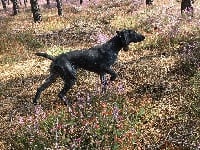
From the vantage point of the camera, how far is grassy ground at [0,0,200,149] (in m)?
7.63

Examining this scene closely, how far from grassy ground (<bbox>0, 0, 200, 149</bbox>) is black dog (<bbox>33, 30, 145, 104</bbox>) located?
45 centimetres

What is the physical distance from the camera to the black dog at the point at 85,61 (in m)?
9.82

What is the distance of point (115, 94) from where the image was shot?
367 inches

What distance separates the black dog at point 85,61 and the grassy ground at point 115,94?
451mm

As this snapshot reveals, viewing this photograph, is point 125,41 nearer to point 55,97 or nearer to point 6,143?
point 55,97

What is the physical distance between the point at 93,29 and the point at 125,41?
11.3m

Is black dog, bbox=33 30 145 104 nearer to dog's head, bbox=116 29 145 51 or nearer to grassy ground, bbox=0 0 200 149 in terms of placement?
dog's head, bbox=116 29 145 51

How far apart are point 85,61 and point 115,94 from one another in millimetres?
1298

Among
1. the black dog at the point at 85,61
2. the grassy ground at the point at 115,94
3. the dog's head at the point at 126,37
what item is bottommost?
the grassy ground at the point at 115,94

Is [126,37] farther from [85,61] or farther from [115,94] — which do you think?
[115,94]

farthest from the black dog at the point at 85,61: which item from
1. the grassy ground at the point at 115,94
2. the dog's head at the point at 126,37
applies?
the grassy ground at the point at 115,94

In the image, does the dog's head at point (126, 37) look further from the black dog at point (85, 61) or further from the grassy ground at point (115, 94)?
the grassy ground at point (115, 94)

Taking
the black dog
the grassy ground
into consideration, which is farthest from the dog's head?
the grassy ground

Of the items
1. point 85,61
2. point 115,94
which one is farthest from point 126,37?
point 115,94
